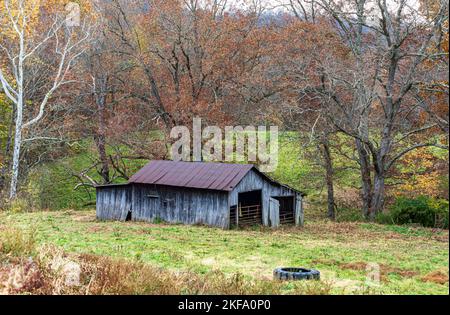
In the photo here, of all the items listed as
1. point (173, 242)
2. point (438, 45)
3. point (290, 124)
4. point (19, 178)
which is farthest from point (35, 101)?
point (438, 45)

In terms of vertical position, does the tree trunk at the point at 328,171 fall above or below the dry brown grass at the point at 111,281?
above

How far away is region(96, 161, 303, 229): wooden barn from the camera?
26.6 m

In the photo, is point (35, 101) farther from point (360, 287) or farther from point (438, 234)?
point (360, 287)

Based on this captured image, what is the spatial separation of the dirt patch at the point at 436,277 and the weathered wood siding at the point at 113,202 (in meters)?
18.7

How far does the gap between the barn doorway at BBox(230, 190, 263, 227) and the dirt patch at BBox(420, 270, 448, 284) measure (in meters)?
13.2

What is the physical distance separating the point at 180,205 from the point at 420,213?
12576 mm

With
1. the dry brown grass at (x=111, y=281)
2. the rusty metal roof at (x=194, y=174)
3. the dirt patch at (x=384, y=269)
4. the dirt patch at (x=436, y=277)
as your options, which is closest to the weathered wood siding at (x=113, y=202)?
the rusty metal roof at (x=194, y=174)

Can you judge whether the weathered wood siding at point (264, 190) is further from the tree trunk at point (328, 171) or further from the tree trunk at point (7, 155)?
the tree trunk at point (7, 155)

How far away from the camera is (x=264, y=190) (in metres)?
28.0

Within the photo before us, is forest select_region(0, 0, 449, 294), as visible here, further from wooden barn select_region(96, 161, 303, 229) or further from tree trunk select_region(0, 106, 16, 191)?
wooden barn select_region(96, 161, 303, 229)

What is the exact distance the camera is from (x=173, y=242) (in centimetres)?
2020

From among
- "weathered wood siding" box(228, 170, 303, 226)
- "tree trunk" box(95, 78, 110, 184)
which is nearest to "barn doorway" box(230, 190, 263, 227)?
"weathered wood siding" box(228, 170, 303, 226)

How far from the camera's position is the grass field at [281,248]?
46.5 ft

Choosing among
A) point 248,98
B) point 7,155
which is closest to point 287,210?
point 248,98
